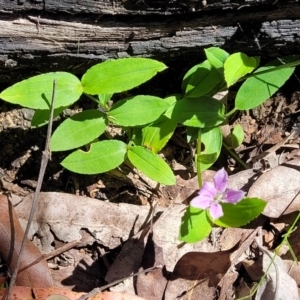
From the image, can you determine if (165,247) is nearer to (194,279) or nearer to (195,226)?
(194,279)

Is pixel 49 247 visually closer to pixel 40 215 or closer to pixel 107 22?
pixel 40 215

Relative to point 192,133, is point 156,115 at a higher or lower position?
higher

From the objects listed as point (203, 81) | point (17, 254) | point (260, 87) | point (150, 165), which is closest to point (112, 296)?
point (17, 254)

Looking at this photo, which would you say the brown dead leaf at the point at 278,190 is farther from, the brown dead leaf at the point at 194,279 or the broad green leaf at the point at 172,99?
the broad green leaf at the point at 172,99

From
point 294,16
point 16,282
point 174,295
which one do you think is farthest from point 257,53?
point 16,282

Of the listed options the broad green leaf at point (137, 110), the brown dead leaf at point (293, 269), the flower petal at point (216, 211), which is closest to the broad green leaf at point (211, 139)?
the broad green leaf at point (137, 110)

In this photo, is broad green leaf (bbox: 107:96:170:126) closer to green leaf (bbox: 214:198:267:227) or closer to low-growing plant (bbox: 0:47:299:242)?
low-growing plant (bbox: 0:47:299:242)

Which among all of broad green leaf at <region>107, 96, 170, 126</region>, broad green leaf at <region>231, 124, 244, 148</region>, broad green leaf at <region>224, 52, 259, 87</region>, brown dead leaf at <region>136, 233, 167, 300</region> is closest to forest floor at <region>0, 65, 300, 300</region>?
brown dead leaf at <region>136, 233, 167, 300</region>
